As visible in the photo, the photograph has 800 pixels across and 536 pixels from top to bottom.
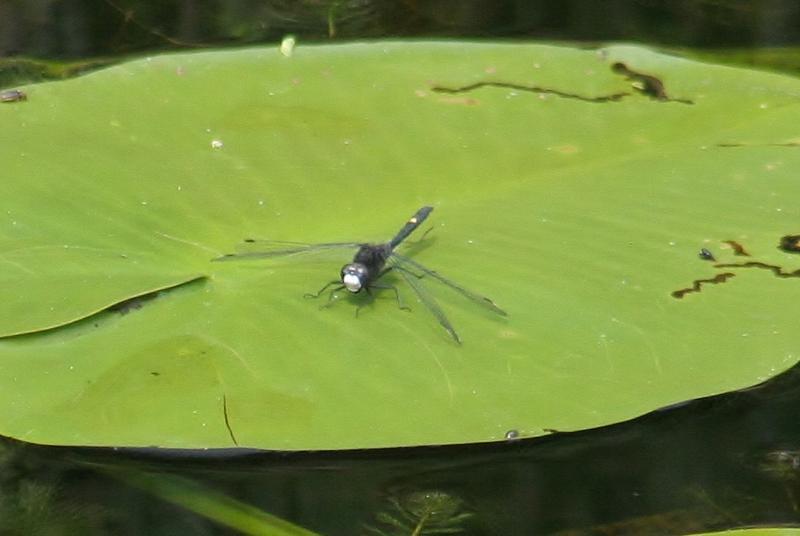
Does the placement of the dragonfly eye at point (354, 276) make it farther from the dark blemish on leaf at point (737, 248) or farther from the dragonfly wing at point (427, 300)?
Answer: the dark blemish on leaf at point (737, 248)

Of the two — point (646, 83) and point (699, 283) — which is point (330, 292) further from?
point (646, 83)

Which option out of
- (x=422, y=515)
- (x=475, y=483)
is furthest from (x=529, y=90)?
(x=422, y=515)

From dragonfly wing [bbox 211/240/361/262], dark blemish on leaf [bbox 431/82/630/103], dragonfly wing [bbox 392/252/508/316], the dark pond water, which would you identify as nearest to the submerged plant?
the dark pond water

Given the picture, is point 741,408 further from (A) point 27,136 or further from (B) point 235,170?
(A) point 27,136

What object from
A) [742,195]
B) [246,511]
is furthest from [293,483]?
[742,195]

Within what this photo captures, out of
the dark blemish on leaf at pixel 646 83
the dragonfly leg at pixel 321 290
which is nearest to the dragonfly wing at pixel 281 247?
the dragonfly leg at pixel 321 290

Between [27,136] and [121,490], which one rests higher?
[27,136]
